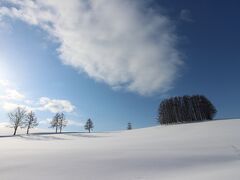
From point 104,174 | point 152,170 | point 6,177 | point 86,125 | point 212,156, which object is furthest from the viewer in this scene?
point 86,125

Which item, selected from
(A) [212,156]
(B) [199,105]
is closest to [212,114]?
(B) [199,105]

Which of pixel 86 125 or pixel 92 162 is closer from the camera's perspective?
pixel 92 162

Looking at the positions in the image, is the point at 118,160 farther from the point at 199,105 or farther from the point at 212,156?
the point at 199,105

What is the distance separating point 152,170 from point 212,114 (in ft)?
180

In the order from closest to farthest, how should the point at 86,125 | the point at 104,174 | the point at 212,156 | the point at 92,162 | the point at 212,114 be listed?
the point at 104,174 < the point at 92,162 < the point at 212,156 < the point at 212,114 < the point at 86,125

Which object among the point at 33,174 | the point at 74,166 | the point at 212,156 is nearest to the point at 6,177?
the point at 33,174

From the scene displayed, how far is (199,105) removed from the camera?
59.6 meters

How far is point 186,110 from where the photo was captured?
6044 cm

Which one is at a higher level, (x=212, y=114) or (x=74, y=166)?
(x=212, y=114)

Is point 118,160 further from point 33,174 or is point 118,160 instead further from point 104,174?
point 33,174

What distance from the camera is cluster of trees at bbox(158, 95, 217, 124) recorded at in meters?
58.8

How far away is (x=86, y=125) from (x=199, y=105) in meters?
40.5

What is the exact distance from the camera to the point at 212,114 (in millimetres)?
58969

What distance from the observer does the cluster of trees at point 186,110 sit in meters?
58.8
